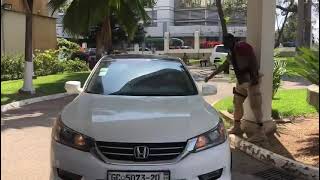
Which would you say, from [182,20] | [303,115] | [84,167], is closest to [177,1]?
[182,20]

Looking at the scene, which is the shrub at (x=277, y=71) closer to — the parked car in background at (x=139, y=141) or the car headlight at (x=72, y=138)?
the parked car in background at (x=139, y=141)

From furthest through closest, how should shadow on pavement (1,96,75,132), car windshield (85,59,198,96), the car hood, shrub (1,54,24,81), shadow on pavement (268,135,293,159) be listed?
shrub (1,54,24,81), shadow on pavement (1,96,75,132), shadow on pavement (268,135,293,159), car windshield (85,59,198,96), the car hood

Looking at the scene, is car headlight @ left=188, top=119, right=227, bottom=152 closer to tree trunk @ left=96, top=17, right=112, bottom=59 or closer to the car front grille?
the car front grille

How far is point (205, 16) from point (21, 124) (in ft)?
269

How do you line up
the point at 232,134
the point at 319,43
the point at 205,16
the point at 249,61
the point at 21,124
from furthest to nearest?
the point at 205,16 → the point at 21,124 → the point at 232,134 → the point at 249,61 → the point at 319,43

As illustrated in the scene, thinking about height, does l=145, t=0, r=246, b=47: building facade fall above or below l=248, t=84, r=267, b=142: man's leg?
above

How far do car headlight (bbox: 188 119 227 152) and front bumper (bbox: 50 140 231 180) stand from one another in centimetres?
5

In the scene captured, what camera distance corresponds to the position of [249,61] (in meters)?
8.27

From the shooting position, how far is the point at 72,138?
16.6 feet

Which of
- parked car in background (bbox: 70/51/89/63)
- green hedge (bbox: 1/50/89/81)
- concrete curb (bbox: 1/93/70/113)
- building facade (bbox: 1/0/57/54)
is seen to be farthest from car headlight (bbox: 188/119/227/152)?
parked car in background (bbox: 70/51/89/63)

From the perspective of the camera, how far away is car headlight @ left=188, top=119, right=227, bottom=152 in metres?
4.95

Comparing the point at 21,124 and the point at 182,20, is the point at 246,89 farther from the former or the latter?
the point at 182,20

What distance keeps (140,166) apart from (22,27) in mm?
28117

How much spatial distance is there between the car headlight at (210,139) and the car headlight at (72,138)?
37.6 inches
